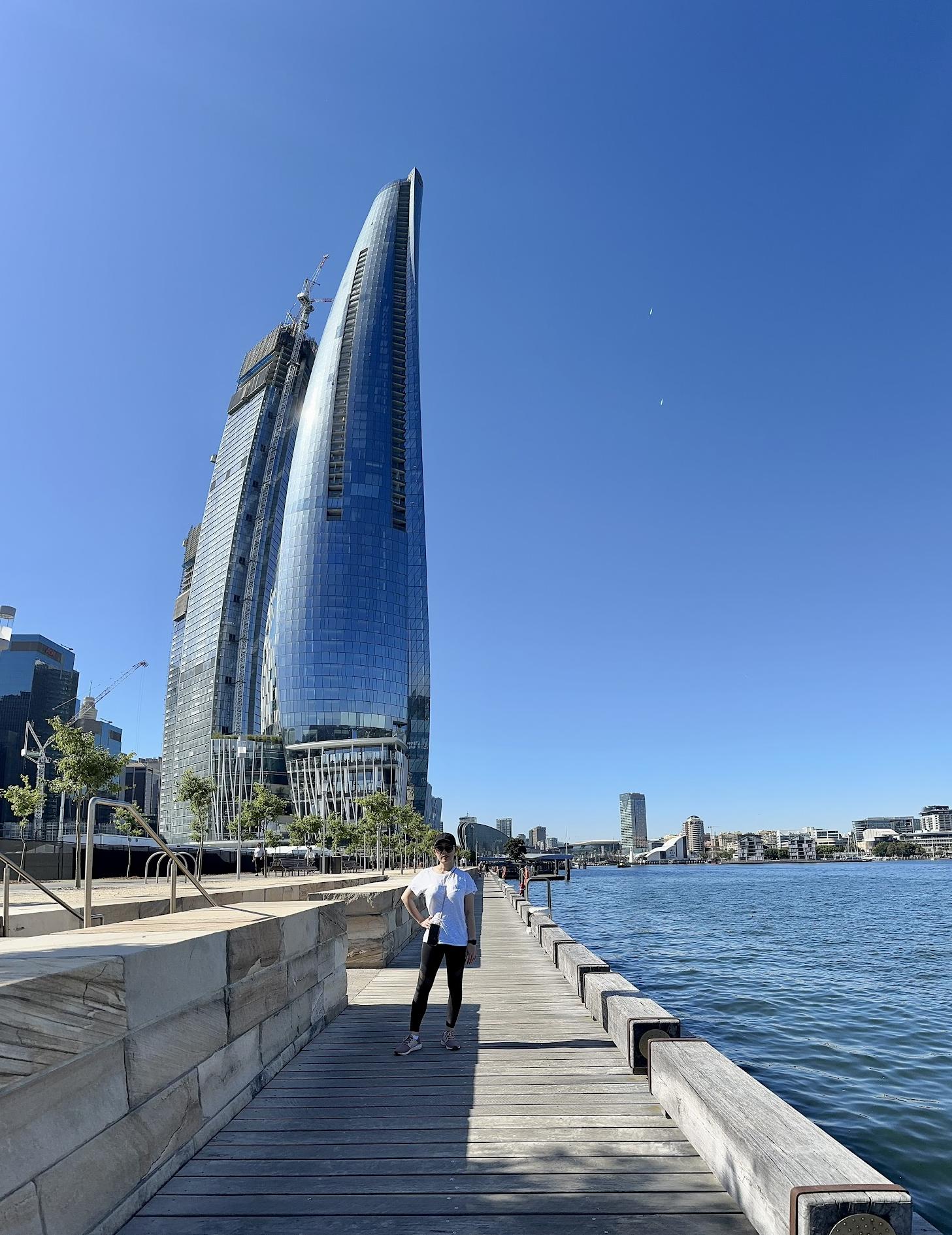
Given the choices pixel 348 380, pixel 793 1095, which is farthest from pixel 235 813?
pixel 793 1095

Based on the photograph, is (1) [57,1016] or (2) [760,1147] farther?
(2) [760,1147]

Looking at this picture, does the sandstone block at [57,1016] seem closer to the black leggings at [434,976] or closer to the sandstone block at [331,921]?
the black leggings at [434,976]

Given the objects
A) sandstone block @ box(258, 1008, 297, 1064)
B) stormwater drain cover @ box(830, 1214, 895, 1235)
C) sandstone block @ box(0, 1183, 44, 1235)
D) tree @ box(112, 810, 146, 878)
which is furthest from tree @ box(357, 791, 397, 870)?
stormwater drain cover @ box(830, 1214, 895, 1235)

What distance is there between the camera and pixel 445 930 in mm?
7695

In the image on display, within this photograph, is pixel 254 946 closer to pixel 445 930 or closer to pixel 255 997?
pixel 255 997

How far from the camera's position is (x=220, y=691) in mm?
179500

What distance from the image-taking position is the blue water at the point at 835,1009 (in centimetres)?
950

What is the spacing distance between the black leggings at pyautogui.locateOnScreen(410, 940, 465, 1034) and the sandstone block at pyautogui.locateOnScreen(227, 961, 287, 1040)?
1222mm

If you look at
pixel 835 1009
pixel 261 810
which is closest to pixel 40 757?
pixel 261 810

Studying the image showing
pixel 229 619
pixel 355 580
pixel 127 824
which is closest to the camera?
pixel 127 824

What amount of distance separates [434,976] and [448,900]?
0.65 meters

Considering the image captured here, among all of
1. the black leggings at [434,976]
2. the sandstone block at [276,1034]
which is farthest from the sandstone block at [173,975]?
the black leggings at [434,976]

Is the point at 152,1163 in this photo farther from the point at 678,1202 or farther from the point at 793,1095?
the point at 793,1095

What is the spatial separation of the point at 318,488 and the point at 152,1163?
532 feet
